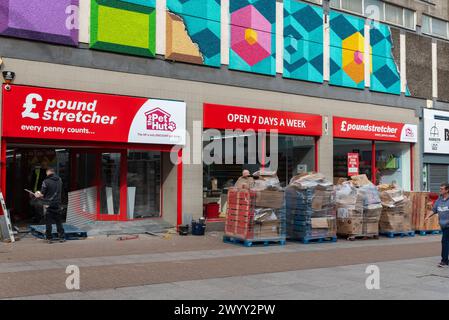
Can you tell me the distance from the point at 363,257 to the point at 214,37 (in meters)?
8.65

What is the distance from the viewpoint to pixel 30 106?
510 inches

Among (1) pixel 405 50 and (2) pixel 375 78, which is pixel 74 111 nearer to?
(2) pixel 375 78

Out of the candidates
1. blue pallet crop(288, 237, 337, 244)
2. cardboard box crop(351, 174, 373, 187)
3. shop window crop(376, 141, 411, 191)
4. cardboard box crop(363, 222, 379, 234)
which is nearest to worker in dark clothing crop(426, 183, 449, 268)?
blue pallet crop(288, 237, 337, 244)

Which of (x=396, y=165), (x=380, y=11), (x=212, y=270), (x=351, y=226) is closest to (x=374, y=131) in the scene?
(x=396, y=165)

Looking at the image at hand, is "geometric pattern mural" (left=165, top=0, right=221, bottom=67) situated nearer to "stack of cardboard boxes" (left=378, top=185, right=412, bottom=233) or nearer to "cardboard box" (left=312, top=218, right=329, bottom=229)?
"cardboard box" (left=312, top=218, right=329, bottom=229)

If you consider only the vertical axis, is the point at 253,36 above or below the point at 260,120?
above

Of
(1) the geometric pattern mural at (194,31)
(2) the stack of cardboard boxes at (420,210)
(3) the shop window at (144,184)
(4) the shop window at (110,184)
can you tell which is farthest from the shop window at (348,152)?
(4) the shop window at (110,184)

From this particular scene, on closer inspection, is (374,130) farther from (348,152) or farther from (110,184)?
(110,184)

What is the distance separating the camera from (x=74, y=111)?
44.6ft

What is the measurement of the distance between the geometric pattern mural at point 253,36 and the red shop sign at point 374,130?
389cm

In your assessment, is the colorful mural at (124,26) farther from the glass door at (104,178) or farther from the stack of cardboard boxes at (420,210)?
the stack of cardboard boxes at (420,210)

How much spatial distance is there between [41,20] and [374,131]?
1367 cm

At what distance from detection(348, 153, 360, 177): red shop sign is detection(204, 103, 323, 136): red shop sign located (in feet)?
7.13

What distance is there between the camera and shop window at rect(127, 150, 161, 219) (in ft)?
50.7
